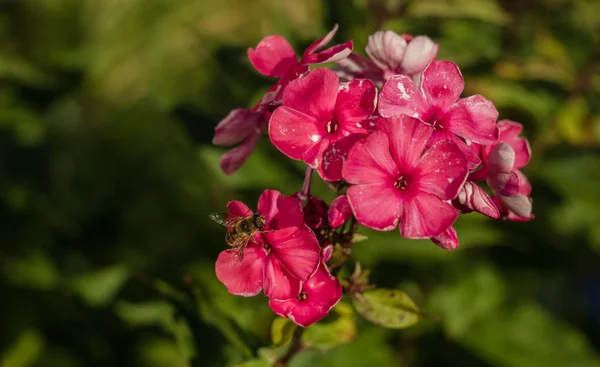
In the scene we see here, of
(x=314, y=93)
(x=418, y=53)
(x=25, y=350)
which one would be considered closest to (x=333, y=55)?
(x=314, y=93)

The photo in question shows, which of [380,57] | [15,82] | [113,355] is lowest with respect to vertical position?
[113,355]

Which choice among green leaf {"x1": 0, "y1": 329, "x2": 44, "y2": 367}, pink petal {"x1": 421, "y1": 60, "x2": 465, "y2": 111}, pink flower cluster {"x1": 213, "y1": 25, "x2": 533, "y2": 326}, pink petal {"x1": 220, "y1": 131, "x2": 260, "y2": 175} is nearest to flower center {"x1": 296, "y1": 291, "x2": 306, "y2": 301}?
pink flower cluster {"x1": 213, "y1": 25, "x2": 533, "y2": 326}

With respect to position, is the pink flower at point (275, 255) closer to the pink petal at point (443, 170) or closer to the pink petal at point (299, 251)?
the pink petal at point (299, 251)

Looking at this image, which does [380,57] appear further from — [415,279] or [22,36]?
[22,36]

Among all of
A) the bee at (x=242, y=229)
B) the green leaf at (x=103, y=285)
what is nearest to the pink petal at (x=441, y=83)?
the bee at (x=242, y=229)

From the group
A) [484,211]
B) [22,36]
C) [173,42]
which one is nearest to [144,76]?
[173,42]

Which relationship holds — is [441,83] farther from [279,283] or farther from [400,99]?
[279,283]
